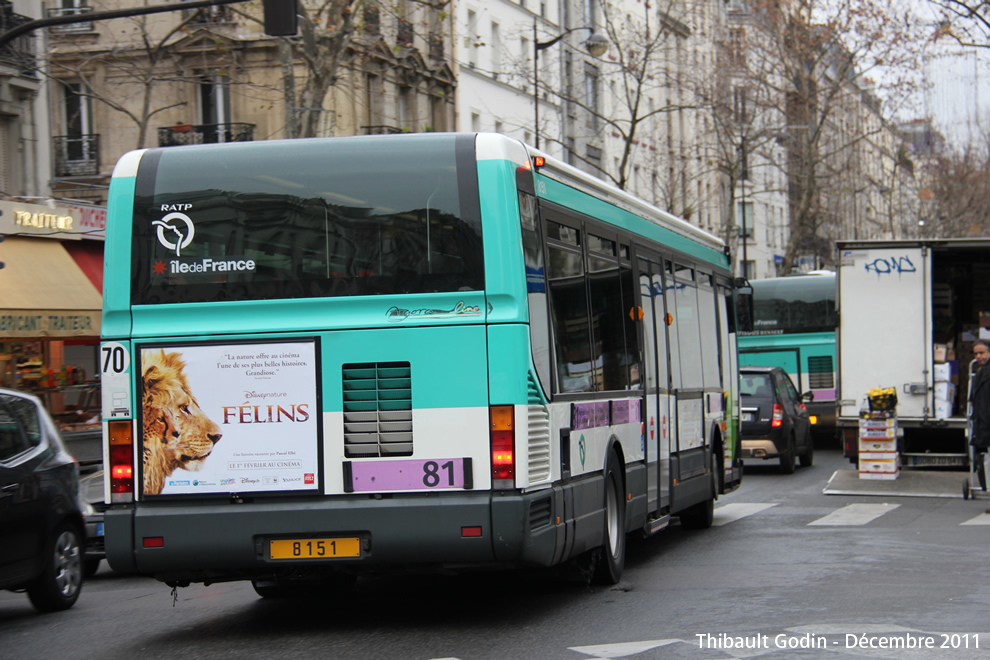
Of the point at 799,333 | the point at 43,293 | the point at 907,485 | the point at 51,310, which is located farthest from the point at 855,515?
the point at 799,333

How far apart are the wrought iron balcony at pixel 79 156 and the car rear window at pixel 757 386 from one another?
1874 centimetres

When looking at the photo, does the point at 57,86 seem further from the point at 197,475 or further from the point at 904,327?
the point at 197,475

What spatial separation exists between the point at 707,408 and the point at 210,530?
25.0 ft

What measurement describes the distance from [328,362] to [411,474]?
2.72 feet

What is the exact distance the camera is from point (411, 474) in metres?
8.14

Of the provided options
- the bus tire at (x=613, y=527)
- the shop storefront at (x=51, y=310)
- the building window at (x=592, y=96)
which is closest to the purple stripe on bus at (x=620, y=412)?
the bus tire at (x=613, y=527)

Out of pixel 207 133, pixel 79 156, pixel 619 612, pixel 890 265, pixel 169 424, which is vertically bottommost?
pixel 619 612

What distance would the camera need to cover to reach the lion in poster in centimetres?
830

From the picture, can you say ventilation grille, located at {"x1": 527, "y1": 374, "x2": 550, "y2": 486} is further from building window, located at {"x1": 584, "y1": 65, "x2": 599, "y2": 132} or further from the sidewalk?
building window, located at {"x1": 584, "y1": 65, "x2": 599, "y2": 132}

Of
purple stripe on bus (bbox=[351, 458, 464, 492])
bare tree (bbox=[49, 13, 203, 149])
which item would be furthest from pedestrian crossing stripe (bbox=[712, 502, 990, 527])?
bare tree (bbox=[49, 13, 203, 149])

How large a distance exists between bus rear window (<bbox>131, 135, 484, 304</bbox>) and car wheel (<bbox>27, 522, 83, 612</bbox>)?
3.06 metres

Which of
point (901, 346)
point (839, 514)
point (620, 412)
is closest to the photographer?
point (620, 412)

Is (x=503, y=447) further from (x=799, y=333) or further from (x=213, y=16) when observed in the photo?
(x=213, y=16)

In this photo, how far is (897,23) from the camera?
42.7m
